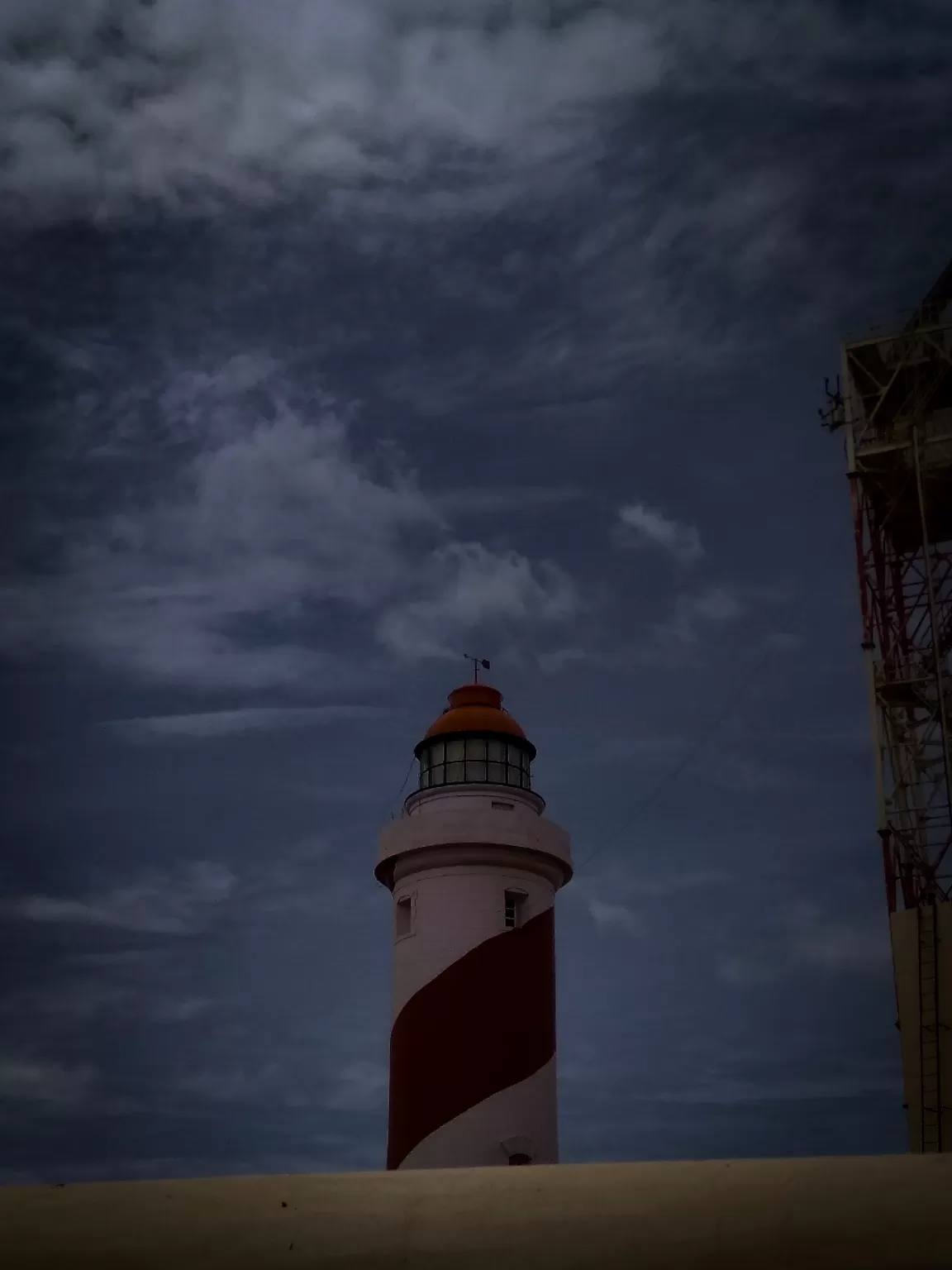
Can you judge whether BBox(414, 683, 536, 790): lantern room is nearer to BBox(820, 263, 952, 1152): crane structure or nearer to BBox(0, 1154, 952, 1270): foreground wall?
BBox(820, 263, 952, 1152): crane structure

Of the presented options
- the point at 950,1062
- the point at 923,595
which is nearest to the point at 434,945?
the point at 950,1062

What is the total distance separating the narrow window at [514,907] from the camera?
79.9 feet

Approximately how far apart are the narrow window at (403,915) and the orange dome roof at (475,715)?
11.1 ft

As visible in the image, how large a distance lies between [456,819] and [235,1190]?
16.7m

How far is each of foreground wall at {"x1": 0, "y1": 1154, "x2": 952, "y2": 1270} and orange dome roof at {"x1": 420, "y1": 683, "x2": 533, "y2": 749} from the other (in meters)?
18.3

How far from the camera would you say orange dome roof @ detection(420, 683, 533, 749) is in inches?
1019

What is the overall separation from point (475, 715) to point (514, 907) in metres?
3.99

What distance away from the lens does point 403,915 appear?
2503 centimetres

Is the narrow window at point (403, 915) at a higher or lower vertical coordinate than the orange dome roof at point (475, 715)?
lower

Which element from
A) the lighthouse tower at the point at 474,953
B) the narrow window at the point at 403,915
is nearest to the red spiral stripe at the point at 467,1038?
the lighthouse tower at the point at 474,953

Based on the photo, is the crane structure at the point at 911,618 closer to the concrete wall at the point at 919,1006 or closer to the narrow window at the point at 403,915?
the concrete wall at the point at 919,1006

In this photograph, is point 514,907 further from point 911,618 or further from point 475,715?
point 911,618

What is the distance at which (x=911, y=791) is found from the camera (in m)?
26.0

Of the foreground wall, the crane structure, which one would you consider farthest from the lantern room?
the foreground wall
